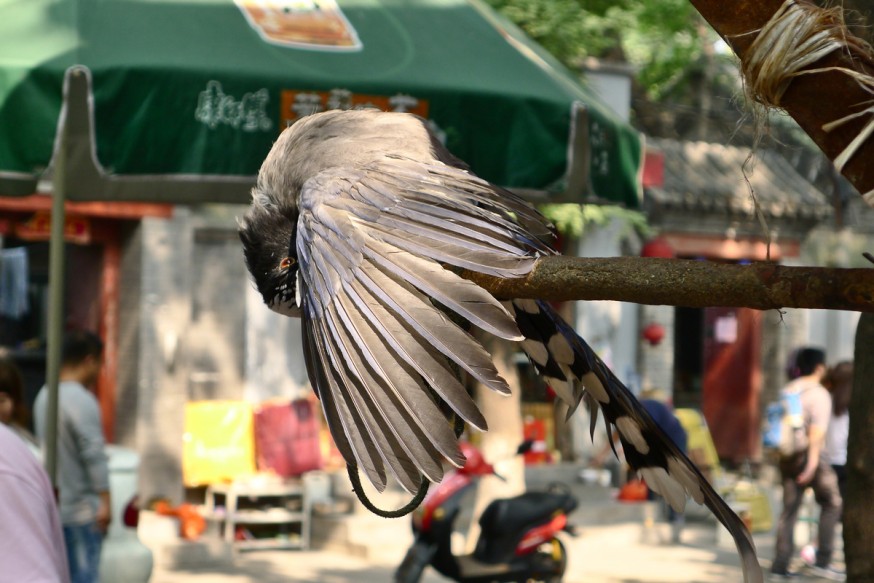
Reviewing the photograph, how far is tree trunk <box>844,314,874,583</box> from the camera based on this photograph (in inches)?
83.8

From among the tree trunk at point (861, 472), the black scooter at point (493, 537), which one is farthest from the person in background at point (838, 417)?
the tree trunk at point (861, 472)

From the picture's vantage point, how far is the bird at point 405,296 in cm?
127

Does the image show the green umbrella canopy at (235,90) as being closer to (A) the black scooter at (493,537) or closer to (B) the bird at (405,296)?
(B) the bird at (405,296)

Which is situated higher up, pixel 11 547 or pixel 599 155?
pixel 599 155

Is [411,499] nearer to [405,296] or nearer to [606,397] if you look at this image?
[405,296]

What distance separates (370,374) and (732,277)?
0.42 metres

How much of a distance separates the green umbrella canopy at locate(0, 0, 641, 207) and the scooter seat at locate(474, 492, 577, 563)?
3.33 meters

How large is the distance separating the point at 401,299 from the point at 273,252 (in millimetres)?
472

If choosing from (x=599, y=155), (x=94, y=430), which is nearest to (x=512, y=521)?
(x=94, y=430)

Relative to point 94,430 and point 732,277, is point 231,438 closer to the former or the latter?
point 94,430

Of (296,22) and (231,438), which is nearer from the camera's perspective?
(296,22)

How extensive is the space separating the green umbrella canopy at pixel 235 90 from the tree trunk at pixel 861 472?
1912 millimetres

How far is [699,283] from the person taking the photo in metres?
1.18

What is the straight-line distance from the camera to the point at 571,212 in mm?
12125
